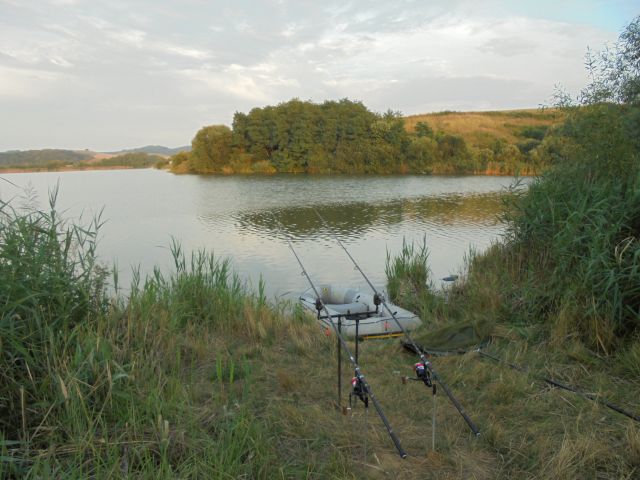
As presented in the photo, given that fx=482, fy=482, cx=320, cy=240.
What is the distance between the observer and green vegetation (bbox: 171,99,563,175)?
127 feet

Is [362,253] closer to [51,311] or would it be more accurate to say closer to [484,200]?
[51,311]

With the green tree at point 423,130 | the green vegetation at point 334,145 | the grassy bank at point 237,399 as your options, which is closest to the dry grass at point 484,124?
the green vegetation at point 334,145

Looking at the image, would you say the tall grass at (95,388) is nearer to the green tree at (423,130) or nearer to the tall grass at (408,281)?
the tall grass at (408,281)

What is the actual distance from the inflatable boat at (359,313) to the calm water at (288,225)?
3.96ft

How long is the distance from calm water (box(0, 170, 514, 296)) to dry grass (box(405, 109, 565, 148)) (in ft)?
72.0

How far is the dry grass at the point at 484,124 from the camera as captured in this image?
43875mm

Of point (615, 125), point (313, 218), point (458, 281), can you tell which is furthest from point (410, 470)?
point (313, 218)

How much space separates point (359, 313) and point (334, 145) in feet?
121

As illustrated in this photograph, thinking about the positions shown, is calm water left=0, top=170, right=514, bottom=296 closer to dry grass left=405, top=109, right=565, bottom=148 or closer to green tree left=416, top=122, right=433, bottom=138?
green tree left=416, top=122, right=433, bottom=138

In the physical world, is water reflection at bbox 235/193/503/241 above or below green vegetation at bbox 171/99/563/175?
below

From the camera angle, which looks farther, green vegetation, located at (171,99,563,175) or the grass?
green vegetation, located at (171,99,563,175)

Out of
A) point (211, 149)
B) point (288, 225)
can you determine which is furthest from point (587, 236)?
point (211, 149)

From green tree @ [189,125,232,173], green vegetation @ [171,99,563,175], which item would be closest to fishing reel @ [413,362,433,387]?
green vegetation @ [171,99,563,175]

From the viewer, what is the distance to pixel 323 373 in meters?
3.73
